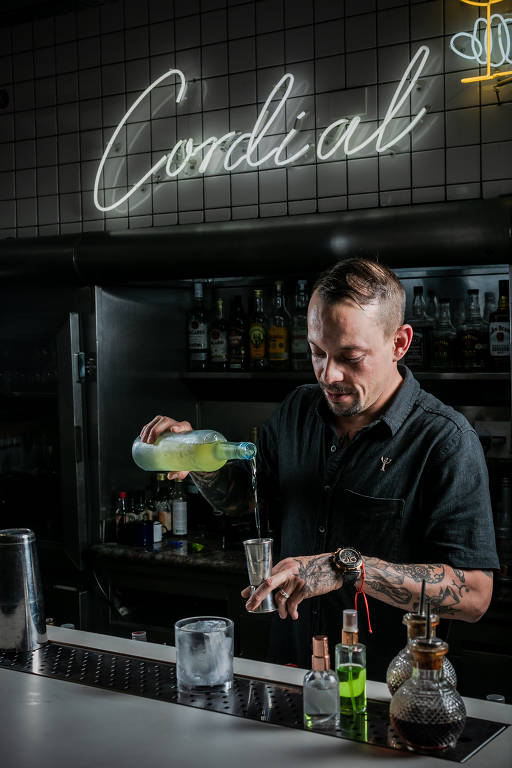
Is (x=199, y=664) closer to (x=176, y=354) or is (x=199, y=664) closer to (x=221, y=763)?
(x=221, y=763)

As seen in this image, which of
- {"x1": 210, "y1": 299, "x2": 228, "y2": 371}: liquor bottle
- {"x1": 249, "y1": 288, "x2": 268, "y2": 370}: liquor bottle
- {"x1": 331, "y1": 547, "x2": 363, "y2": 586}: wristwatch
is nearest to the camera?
{"x1": 331, "y1": 547, "x2": 363, "y2": 586}: wristwatch

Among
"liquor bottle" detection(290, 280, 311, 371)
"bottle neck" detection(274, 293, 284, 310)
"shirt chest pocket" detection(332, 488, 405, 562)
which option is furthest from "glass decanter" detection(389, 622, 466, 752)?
"bottle neck" detection(274, 293, 284, 310)

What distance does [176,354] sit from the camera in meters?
3.91

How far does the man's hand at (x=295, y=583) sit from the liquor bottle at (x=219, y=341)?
217 centimetres

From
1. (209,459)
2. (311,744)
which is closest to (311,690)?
(311,744)

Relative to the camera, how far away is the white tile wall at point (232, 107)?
3.38 m

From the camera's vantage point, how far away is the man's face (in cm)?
198

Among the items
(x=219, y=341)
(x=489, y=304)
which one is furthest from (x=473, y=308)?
(x=219, y=341)

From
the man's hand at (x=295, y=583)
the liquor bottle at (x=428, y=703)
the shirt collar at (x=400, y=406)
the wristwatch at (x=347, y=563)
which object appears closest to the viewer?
the liquor bottle at (x=428, y=703)

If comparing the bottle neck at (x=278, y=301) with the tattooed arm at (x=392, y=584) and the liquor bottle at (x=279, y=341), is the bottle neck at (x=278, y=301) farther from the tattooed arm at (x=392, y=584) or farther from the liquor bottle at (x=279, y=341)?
the tattooed arm at (x=392, y=584)

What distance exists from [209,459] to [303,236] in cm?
132

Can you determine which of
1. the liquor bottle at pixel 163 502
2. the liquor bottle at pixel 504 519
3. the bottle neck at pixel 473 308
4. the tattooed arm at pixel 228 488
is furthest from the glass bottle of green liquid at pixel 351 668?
the liquor bottle at pixel 163 502

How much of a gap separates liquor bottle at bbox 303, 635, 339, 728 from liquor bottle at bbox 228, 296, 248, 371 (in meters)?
2.30

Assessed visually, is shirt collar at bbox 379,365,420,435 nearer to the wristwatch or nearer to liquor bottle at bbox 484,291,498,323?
the wristwatch
